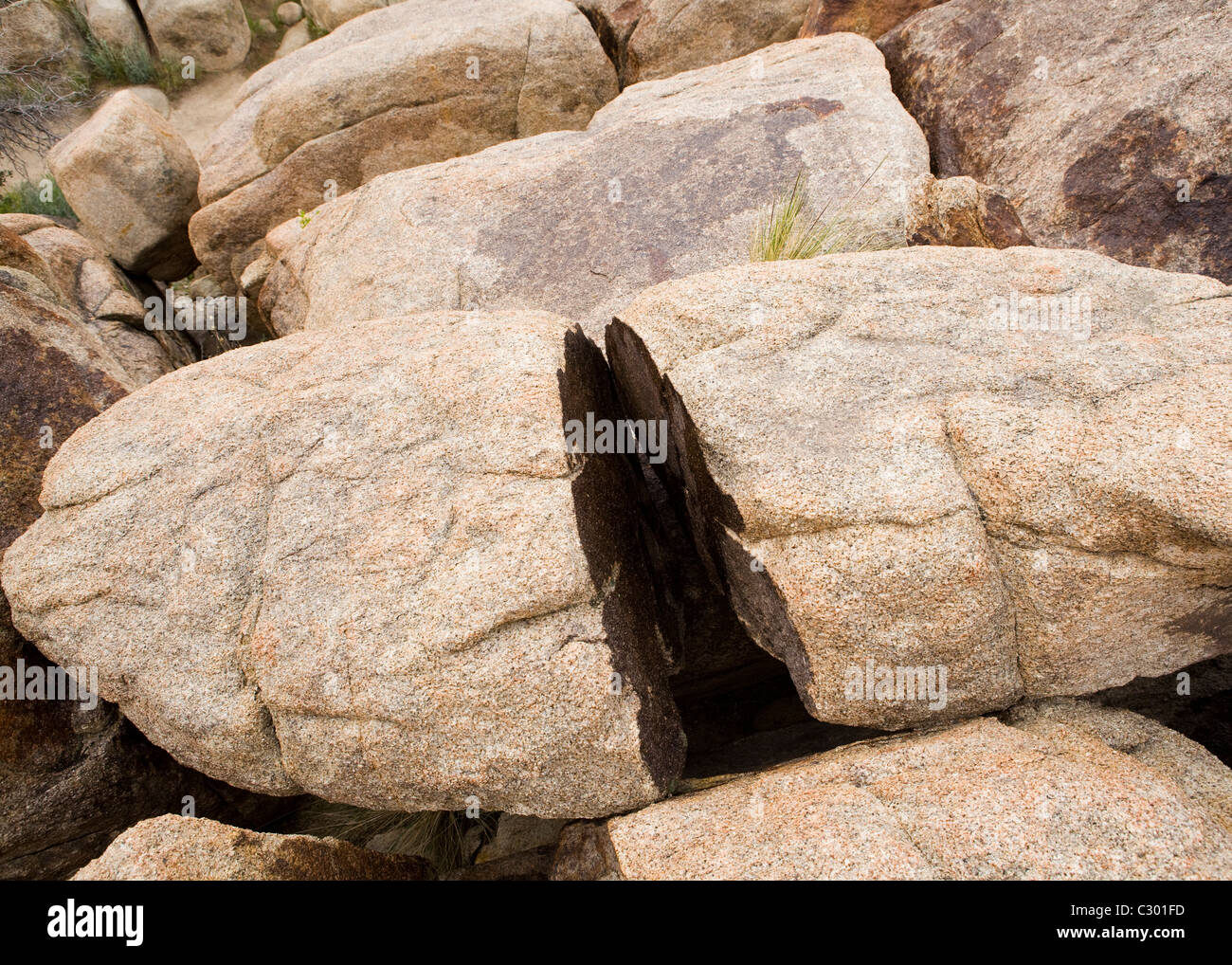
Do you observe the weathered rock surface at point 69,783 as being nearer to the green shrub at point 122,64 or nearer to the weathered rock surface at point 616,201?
the weathered rock surface at point 616,201

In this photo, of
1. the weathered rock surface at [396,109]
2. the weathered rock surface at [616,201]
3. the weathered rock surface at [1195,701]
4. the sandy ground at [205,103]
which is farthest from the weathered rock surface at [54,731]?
the sandy ground at [205,103]

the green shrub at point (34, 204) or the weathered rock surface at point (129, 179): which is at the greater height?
the green shrub at point (34, 204)

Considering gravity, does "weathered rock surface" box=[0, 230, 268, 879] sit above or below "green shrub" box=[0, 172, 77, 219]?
below

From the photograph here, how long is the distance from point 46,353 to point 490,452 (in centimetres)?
290

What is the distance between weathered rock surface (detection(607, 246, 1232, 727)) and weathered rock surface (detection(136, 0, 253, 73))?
1472 centimetres

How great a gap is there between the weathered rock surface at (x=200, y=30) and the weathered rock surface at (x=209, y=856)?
1514 centimetres

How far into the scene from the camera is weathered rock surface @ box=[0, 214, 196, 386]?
19.9 feet

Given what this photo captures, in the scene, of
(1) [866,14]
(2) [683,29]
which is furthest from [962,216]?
(2) [683,29]

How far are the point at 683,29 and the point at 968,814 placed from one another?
7.33 meters

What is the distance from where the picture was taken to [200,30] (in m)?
13.9

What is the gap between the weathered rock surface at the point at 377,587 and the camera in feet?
9.01

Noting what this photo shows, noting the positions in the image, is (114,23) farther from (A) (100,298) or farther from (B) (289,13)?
(A) (100,298)

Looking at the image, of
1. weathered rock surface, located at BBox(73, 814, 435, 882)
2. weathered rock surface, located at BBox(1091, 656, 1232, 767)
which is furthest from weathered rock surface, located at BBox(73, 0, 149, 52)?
weathered rock surface, located at BBox(1091, 656, 1232, 767)

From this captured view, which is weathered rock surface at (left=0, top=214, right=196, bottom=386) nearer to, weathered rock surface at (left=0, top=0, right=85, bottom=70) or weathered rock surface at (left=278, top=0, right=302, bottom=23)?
weathered rock surface at (left=0, top=0, right=85, bottom=70)
